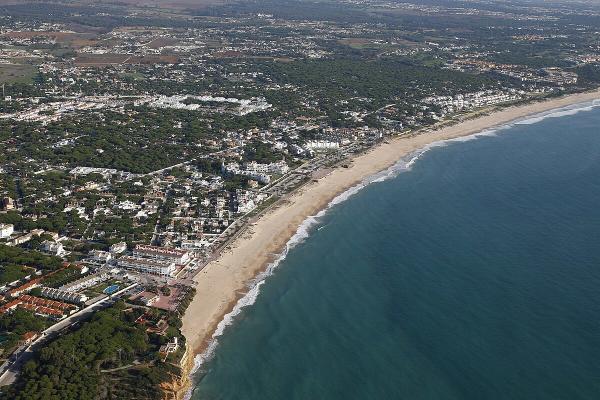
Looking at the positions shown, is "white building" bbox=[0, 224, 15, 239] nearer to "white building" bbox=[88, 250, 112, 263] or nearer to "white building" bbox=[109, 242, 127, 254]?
"white building" bbox=[88, 250, 112, 263]

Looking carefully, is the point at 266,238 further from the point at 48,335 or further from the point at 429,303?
the point at 48,335

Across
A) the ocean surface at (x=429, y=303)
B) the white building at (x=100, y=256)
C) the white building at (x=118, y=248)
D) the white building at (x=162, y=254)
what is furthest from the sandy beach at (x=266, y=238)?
the white building at (x=100, y=256)

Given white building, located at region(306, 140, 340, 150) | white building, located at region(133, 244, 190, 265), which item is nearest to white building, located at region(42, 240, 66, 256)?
white building, located at region(133, 244, 190, 265)

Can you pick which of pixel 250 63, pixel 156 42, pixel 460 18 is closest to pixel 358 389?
pixel 250 63

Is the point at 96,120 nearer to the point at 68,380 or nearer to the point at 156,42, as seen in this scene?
the point at 68,380

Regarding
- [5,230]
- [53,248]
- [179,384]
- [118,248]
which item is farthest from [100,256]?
[179,384]
